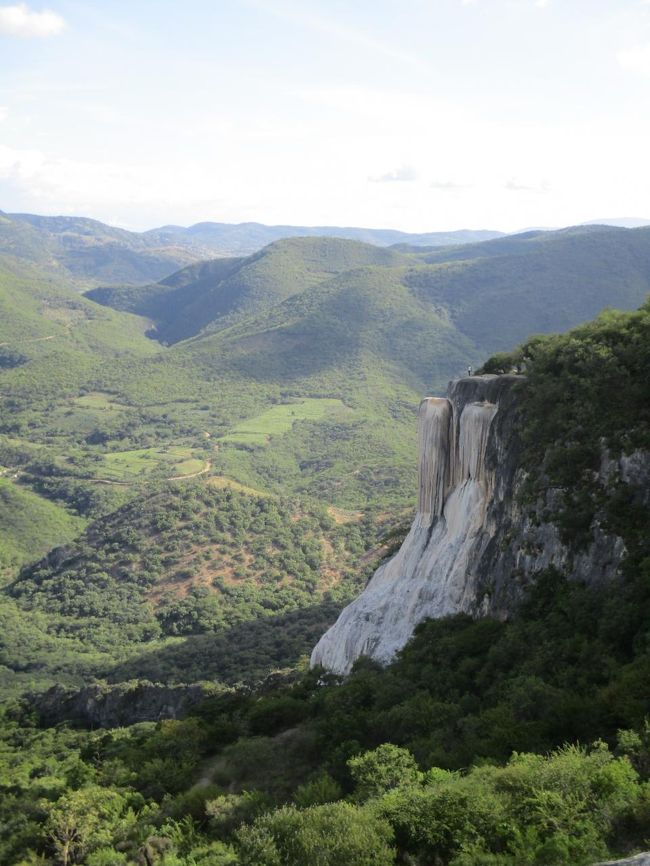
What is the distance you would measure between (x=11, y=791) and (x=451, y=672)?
17532 mm

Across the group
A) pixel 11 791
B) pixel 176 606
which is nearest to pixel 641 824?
pixel 11 791

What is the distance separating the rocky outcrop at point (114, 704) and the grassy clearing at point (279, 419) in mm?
107038

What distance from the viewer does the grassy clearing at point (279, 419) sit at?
508 feet

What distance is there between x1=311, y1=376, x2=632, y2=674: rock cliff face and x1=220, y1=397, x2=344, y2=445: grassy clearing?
115 metres

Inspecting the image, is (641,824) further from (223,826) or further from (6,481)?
(6,481)

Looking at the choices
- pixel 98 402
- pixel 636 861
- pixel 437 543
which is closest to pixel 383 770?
pixel 636 861

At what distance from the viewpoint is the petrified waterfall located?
1286 inches

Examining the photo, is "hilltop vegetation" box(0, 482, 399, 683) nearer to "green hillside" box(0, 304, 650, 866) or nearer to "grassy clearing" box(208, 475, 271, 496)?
"grassy clearing" box(208, 475, 271, 496)

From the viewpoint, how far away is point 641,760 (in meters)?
16.7

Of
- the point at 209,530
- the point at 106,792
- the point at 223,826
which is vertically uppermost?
the point at 223,826

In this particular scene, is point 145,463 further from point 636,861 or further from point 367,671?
point 636,861

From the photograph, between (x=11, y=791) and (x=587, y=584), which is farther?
(x=11, y=791)

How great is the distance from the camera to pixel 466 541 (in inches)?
1294

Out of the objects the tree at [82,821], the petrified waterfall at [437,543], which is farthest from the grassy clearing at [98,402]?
the tree at [82,821]
